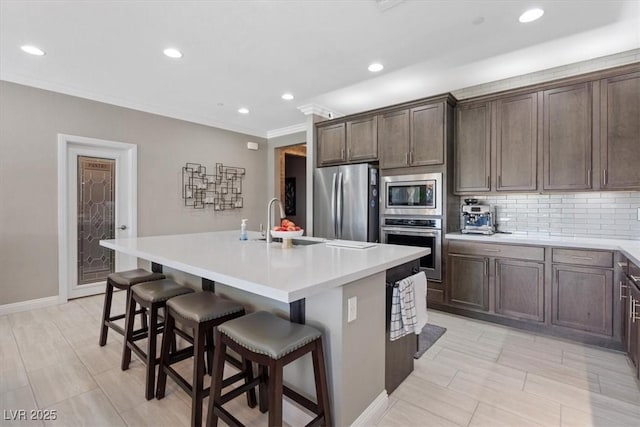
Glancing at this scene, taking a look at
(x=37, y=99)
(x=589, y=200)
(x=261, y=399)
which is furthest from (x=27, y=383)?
(x=589, y=200)

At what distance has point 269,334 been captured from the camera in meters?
1.40

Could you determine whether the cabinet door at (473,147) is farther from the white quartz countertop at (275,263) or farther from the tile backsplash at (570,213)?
the white quartz countertop at (275,263)

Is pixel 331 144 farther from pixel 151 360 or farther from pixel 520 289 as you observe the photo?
pixel 151 360

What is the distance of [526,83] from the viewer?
349 cm

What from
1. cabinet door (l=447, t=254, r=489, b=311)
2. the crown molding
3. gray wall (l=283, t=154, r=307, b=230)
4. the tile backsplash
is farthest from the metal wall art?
the tile backsplash

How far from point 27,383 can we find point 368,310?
2376mm

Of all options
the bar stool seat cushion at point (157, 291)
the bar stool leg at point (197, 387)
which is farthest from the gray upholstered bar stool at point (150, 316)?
the bar stool leg at point (197, 387)

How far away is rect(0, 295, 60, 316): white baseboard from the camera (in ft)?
10.9

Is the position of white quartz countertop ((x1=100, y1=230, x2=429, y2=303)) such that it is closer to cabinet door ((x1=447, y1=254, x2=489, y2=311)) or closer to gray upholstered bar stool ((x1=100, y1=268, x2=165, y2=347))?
gray upholstered bar stool ((x1=100, y1=268, x2=165, y2=347))

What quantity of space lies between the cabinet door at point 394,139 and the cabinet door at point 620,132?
179cm

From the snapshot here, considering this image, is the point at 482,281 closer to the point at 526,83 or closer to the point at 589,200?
the point at 589,200

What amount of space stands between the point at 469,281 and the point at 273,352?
268 centimetres

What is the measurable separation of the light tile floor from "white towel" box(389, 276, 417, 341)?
0.44m

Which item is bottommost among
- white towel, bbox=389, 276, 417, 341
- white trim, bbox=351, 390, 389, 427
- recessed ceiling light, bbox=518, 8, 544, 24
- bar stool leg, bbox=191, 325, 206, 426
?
white trim, bbox=351, 390, 389, 427
